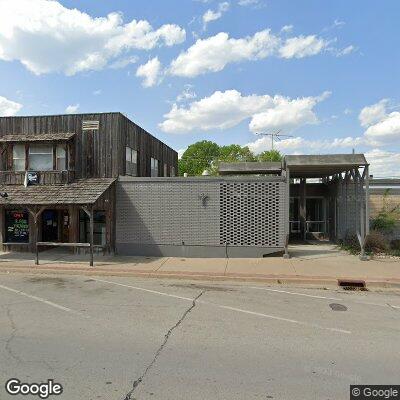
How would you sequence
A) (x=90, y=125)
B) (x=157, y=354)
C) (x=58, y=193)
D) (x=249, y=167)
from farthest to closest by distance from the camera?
(x=249, y=167) < (x=90, y=125) < (x=58, y=193) < (x=157, y=354)

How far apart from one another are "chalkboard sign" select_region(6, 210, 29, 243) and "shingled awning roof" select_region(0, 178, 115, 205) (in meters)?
1.35

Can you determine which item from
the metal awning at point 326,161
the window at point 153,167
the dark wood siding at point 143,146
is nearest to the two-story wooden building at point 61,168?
the dark wood siding at point 143,146

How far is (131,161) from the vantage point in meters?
18.0

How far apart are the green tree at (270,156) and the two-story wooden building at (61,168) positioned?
4975 cm

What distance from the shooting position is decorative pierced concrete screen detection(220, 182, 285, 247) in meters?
15.3

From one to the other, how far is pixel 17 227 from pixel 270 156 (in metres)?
52.8

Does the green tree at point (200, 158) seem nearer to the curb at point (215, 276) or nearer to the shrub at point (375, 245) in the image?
the shrub at point (375, 245)

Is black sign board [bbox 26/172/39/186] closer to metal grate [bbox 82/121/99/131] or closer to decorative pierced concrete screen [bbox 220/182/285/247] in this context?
metal grate [bbox 82/121/99/131]

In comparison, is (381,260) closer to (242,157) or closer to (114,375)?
(114,375)

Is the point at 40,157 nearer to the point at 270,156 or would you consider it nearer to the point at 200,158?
the point at 270,156

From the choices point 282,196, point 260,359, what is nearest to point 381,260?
point 282,196

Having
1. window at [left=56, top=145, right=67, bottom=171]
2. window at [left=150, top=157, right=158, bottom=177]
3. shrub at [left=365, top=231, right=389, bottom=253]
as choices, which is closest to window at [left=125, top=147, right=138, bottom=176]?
window at [left=56, top=145, right=67, bottom=171]

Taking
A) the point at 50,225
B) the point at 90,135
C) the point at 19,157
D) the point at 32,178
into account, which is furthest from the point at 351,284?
the point at 19,157

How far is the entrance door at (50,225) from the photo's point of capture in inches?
684
